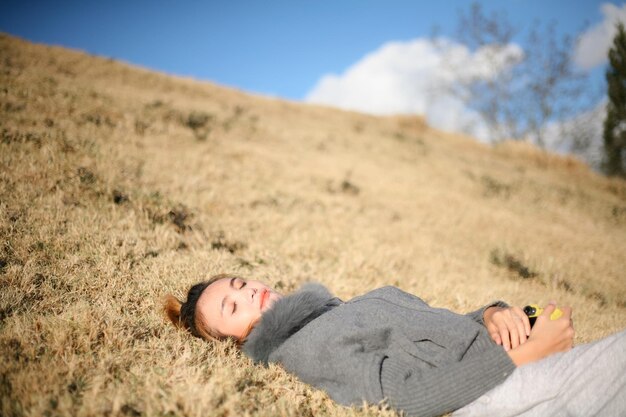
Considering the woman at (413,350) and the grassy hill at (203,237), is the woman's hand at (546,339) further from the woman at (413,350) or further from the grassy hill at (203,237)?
the grassy hill at (203,237)

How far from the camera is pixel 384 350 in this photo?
6.37ft

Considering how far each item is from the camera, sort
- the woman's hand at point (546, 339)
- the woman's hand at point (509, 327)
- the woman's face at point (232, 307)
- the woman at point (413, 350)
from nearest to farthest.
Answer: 1. the woman at point (413, 350)
2. the woman's hand at point (546, 339)
3. the woman's hand at point (509, 327)
4. the woman's face at point (232, 307)

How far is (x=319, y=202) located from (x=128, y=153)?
348cm

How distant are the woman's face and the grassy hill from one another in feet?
0.50

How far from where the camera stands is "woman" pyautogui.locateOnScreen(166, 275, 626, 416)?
169 centimetres

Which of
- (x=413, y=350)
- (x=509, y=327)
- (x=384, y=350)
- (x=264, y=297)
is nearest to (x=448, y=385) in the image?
(x=413, y=350)

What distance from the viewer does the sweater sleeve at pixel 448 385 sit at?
1.69 metres

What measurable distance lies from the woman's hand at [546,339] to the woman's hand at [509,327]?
0.34ft

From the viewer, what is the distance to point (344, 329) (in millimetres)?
1954

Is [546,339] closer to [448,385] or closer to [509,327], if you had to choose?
[509,327]

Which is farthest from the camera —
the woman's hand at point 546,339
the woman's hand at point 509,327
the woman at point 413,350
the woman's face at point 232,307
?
the woman's face at point 232,307

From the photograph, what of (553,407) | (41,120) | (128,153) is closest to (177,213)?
(128,153)

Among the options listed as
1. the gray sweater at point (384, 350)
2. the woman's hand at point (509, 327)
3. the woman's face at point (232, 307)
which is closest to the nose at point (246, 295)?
the woman's face at point (232, 307)

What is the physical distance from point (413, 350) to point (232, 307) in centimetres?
127
